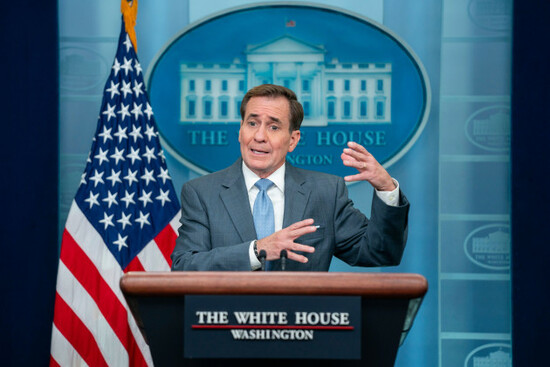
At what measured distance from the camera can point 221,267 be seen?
1.70 m

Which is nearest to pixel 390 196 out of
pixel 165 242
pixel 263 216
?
pixel 263 216

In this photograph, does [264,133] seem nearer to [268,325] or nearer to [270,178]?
[270,178]

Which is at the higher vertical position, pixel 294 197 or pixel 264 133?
pixel 264 133

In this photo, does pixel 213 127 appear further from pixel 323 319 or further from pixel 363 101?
pixel 323 319

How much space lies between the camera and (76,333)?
9.68ft

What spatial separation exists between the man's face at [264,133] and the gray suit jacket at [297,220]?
79 millimetres

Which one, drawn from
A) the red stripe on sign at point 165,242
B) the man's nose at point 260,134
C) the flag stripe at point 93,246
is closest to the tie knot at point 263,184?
the man's nose at point 260,134

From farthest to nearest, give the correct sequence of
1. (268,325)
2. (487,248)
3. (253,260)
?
1. (487,248)
2. (253,260)
3. (268,325)

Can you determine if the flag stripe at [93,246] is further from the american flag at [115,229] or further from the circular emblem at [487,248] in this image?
the circular emblem at [487,248]

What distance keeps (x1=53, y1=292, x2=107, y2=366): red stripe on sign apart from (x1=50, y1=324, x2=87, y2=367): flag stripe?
17 millimetres

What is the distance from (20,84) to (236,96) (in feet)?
3.67

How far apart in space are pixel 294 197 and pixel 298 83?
4.87 feet

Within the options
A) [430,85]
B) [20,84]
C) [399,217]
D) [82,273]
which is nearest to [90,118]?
[20,84]

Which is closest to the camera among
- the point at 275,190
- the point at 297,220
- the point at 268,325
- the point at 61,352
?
the point at 268,325
